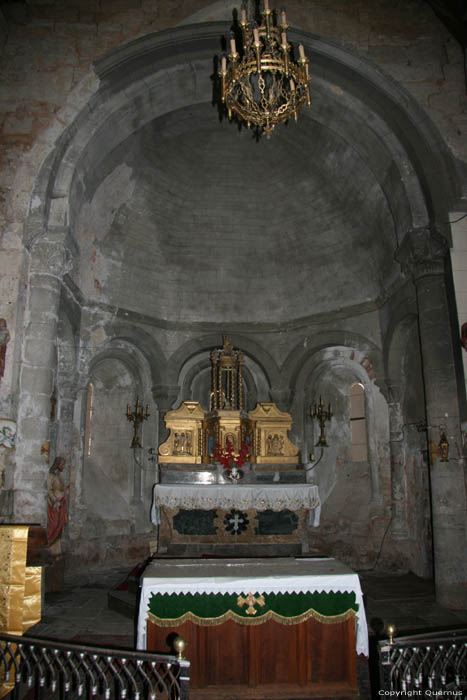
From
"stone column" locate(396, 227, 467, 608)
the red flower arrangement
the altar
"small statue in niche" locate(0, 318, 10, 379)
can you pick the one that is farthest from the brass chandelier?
the red flower arrangement

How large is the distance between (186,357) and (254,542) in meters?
5.71

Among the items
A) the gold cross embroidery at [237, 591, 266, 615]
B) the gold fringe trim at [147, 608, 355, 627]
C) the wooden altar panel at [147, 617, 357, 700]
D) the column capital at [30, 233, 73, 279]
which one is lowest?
the wooden altar panel at [147, 617, 357, 700]

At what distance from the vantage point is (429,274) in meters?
9.67

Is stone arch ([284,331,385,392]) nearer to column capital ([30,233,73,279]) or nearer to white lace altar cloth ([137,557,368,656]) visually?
column capital ([30,233,73,279])

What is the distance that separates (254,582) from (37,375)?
5.56 m

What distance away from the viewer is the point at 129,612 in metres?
7.94

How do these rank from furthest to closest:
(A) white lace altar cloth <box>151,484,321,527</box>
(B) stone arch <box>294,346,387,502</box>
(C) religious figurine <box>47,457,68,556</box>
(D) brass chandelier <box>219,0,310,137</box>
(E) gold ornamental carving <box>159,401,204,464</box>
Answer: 1. (B) stone arch <box>294,346,387,502</box>
2. (E) gold ornamental carving <box>159,401,204,464</box>
3. (A) white lace altar cloth <box>151,484,321,527</box>
4. (C) religious figurine <box>47,457,68,556</box>
5. (D) brass chandelier <box>219,0,310,137</box>

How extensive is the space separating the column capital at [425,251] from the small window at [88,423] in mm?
8347

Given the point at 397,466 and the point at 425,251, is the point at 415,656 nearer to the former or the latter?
the point at 425,251

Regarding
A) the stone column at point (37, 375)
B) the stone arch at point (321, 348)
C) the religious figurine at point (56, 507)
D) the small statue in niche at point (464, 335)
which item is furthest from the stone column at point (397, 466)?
the stone column at point (37, 375)

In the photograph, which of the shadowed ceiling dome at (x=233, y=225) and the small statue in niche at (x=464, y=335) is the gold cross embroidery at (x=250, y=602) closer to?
the small statue in niche at (x=464, y=335)

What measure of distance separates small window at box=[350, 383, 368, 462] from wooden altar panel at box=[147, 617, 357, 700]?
8.91 meters

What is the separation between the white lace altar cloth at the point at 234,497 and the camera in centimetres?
1013

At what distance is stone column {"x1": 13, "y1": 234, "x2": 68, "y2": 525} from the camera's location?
848cm
